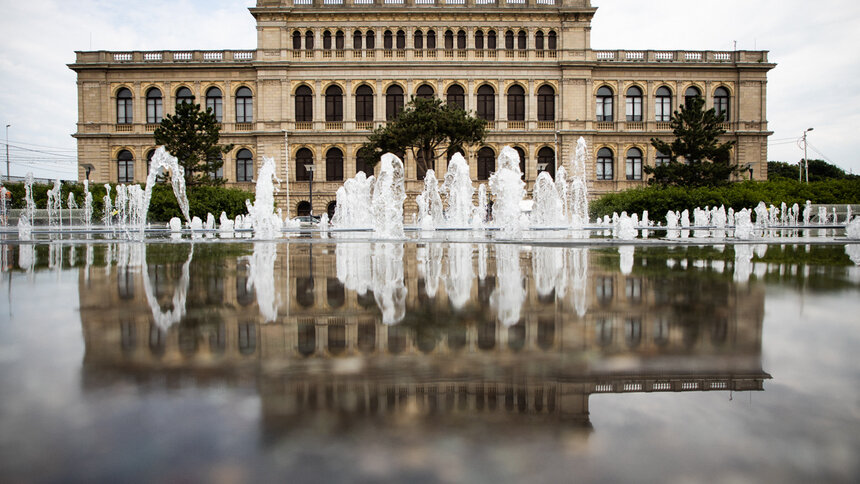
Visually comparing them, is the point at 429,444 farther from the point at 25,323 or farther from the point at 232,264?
the point at 232,264

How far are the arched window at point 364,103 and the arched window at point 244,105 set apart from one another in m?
7.53

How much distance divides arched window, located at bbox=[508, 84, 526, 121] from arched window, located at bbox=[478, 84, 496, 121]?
3.79 feet

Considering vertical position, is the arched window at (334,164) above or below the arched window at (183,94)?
below

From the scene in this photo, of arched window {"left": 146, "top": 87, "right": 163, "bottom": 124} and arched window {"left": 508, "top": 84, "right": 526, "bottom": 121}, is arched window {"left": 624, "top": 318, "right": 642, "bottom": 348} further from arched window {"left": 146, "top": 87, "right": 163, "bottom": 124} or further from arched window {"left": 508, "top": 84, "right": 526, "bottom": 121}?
arched window {"left": 146, "top": 87, "right": 163, "bottom": 124}

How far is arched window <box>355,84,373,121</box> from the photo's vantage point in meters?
40.7

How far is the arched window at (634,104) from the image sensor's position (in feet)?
136

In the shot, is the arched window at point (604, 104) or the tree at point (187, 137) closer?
the tree at point (187, 137)

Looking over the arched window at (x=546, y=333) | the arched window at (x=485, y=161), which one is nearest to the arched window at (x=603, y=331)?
the arched window at (x=546, y=333)

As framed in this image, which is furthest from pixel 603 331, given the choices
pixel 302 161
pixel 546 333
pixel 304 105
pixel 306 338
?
pixel 304 105

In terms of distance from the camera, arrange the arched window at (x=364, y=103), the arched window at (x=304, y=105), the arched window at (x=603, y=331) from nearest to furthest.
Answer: the arched window at (x=603, y=331) → the arched window at (x=304, y=105) → the arched window at (x=364, y=103)

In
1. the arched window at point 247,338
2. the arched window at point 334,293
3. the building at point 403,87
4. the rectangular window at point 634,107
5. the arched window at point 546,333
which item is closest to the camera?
the arched window at point 247,338

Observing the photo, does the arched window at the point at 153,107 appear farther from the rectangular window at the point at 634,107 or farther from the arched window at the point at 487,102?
the rectangular window at the point at 634,107

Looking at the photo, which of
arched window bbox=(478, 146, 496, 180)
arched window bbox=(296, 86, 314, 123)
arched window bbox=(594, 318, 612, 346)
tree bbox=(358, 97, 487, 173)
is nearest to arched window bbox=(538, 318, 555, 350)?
arched window bbox=(594, 318, 612, 346)

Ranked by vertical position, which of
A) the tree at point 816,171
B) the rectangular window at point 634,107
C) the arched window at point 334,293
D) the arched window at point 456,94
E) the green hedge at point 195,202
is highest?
the arched window at point 456,94
